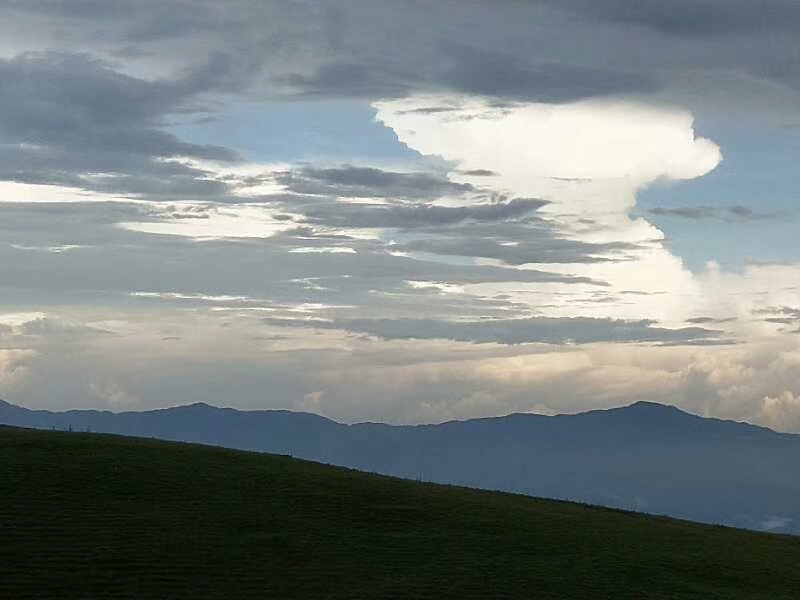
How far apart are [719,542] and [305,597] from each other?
3664cm

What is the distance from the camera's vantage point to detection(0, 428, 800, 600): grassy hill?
168ft

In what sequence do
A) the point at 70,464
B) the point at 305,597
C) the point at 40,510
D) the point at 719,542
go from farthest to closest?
1. the point at 719,542
2. the point at 70,464
3. the point at 40,510
4. the point at 305,597

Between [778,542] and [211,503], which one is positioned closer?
[211,503]

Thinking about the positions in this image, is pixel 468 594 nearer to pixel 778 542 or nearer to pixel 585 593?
pixel 585 593

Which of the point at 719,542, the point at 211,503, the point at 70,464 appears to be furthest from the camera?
the point at 719,542

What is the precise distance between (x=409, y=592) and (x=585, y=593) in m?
8.64

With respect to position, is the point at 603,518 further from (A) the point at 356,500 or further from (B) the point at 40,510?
(B) the point at 40,510

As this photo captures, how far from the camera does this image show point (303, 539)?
59.3 m

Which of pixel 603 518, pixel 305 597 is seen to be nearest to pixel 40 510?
pixel 305 597

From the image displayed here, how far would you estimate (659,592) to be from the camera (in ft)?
186

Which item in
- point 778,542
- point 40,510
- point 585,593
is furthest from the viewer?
point 778,542

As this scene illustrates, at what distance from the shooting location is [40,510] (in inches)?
2331

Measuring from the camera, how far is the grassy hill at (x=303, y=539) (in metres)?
51.1

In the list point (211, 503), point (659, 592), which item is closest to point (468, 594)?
point (659, 592)
